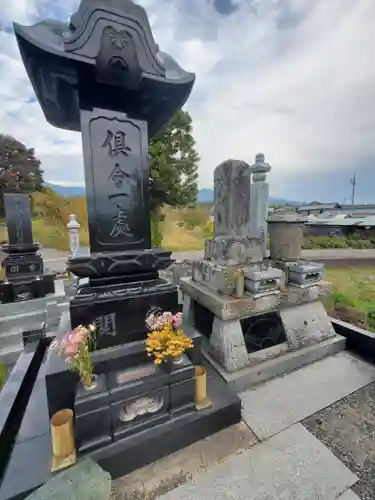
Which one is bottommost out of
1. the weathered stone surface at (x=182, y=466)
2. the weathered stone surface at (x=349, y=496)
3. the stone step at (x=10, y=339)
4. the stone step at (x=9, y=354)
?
the stone step at (x=9, y=354)

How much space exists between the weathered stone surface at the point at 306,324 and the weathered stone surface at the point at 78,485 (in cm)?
279

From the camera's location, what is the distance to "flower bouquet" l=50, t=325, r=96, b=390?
76.8 inches

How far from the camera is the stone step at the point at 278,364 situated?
9.88 ft

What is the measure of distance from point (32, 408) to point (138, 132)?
3.17 metres

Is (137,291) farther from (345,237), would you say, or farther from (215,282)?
(345,237)

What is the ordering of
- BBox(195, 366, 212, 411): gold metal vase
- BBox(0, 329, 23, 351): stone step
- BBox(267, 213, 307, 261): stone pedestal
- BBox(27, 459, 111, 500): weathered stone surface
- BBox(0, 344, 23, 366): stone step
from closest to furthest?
1. BBox(27, 459, 111, 500): weathered stone surface
2. BBox(195, 366, 212, 411): gold metal vase
3. BBox(267, 213, 307, 261): stone pedestal
4. BBox(0, 344, 23, 366): stone step
5. BBox(0, 329, 23, 351): stone step

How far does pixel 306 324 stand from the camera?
367 centimetres

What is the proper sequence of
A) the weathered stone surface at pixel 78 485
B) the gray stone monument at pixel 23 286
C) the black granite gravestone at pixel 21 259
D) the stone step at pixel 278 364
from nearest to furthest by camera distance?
the weathered stone surface at pixel 78 485 < the stone step at pixel 278 364 < the gray stone monument at pixel 23 286 < the black granite gravestone at pixel 21 259

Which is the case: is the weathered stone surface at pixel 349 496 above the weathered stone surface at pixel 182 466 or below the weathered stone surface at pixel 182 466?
above

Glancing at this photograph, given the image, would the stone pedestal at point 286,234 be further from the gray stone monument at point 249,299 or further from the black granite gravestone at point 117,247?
the black granite gravestone at point 117,247

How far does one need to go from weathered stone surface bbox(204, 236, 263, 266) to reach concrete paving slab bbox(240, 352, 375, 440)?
5.58ft

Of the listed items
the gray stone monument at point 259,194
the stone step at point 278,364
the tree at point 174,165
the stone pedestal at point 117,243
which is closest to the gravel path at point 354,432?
the stone step at point 278,364

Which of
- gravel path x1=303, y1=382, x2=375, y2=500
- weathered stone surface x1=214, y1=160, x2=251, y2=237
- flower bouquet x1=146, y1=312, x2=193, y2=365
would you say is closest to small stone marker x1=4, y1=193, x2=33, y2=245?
weathered stone surface x1=214, y1=160, x2=251, y2=237

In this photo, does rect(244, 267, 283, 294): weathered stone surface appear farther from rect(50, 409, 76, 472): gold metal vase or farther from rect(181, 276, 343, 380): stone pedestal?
rect(50, 409, 76, 472): gold metal vase
